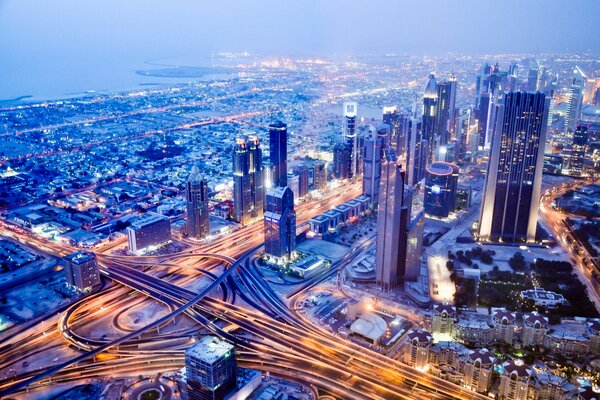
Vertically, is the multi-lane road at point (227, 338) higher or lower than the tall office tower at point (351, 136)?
lower

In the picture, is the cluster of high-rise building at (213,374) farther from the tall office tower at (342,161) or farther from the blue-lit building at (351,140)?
the blue-lit building at (351,140)

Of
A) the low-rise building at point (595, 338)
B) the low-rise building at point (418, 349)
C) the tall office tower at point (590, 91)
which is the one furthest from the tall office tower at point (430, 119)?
the tall office tower at point (590, 91)

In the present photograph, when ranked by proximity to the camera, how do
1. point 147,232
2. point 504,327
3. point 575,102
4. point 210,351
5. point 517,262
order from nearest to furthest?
1. point 210,351
2. point 504,327
3. point 517,262
4. point 147,232
5. point 575,102

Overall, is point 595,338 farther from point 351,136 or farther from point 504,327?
point 351,136

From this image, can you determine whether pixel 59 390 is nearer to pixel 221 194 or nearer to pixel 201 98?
pixel 221 194

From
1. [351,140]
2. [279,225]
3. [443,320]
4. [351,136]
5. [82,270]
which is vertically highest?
[351,136]

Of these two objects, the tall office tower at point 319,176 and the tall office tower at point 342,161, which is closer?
the tall office tower at point 319,176

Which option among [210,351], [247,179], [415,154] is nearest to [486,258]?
[415,154]
